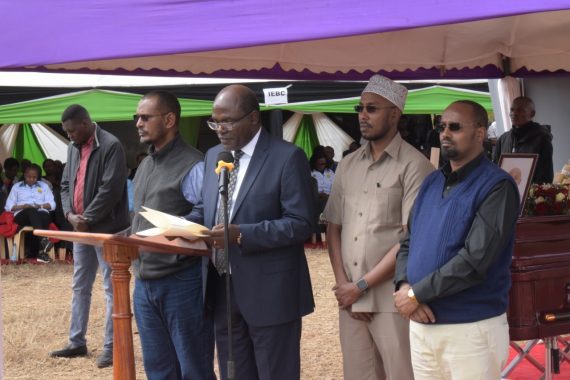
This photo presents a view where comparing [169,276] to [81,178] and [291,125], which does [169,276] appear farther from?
[291,125]

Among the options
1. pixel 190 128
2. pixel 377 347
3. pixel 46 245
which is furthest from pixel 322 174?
pixel 377 347

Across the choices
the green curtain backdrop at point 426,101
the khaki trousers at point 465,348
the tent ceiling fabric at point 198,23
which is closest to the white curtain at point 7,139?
the green curtain backdrop at point 426,101

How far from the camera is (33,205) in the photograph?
13500 mm

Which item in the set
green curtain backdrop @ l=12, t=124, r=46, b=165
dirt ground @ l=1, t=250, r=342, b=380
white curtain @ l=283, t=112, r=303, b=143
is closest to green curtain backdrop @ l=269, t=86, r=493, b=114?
white curtain @ l=283, t=112, r=303, b=143

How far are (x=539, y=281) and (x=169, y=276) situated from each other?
1.94 metres

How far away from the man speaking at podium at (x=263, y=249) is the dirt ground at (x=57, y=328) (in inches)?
99.8

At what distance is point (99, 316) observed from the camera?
30.6 feet

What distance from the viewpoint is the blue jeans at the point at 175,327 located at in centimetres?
475

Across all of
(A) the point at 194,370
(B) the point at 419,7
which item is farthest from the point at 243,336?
(B) the point at 419,7

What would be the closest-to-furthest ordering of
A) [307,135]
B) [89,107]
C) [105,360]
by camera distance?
[105,360] → [89,107] → [307,135]

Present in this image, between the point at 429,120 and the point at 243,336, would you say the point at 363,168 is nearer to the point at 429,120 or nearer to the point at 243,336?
the point at 243,336

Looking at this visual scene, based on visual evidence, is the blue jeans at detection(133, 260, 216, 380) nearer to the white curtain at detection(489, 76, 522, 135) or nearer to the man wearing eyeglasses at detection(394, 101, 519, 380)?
the man wearing eyeglasses at detection(394, 101, 519, 380)

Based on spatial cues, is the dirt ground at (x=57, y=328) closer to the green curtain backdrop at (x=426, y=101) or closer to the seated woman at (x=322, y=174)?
the seated woman at (x=322, y=174)

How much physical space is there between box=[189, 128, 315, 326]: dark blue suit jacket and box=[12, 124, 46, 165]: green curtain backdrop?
13.9m
